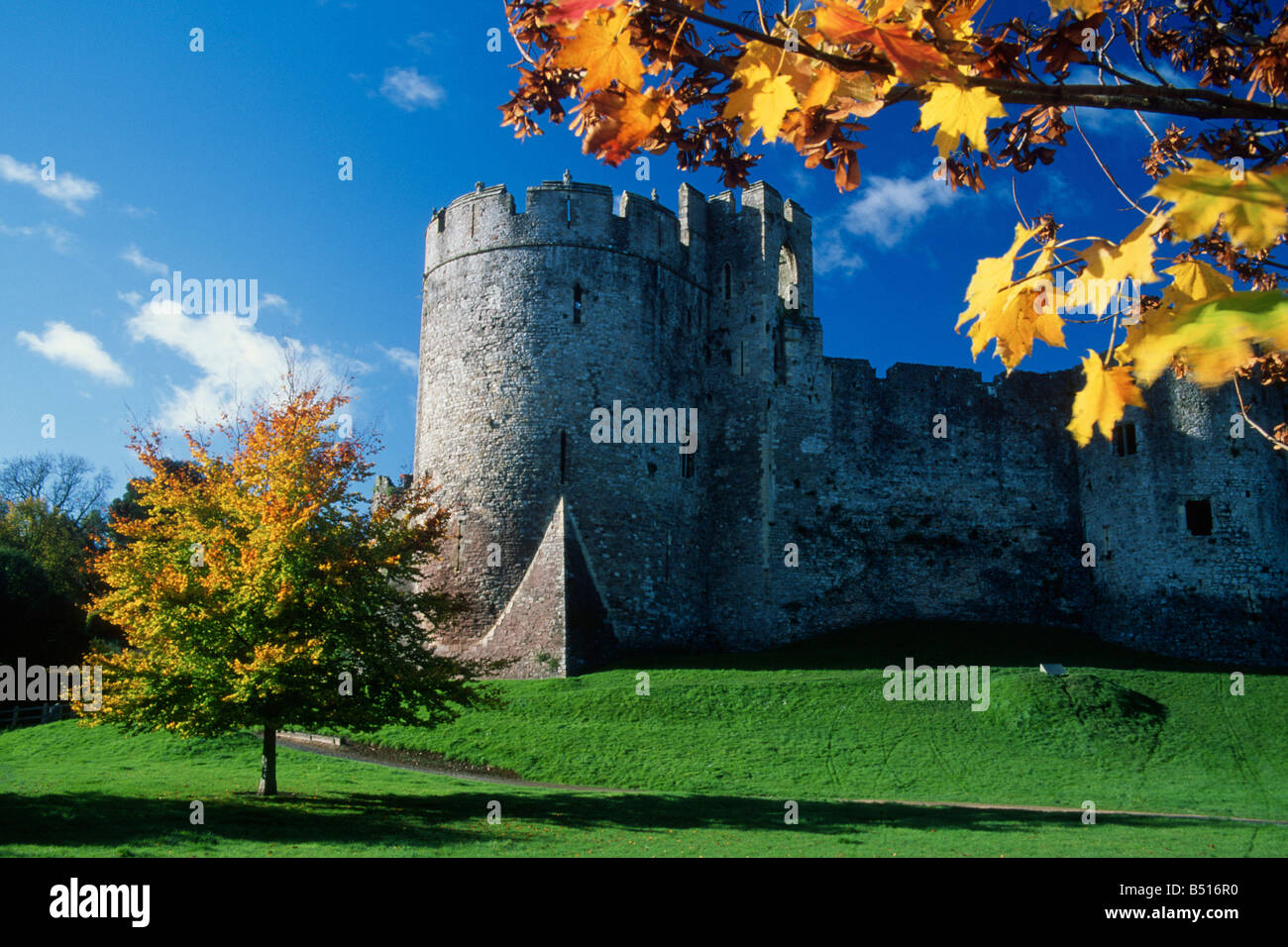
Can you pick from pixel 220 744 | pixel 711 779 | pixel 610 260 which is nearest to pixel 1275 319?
pixel 711 779

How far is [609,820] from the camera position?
45.4 feet

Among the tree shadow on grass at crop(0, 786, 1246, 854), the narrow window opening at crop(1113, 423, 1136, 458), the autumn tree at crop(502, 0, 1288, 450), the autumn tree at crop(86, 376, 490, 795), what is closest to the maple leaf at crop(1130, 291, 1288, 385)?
the autumn tree at crop(502, 0, 1288, 450)

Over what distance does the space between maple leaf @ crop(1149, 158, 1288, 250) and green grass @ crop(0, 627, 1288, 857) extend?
10228 mm

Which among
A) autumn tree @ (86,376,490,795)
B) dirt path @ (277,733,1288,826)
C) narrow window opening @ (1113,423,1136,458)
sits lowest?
dirt path @ (277,733,1288,826)

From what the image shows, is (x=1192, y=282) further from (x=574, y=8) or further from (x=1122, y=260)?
(x=574, y=8)

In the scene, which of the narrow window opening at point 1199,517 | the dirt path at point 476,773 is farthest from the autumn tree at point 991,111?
the narrow window opening at point 1199,517

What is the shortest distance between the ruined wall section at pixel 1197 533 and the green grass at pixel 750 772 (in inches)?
101

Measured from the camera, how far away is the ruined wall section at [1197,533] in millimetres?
27828

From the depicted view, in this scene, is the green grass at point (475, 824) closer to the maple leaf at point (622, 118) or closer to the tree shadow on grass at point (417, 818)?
the tree shadow on grass at point (417, 818)

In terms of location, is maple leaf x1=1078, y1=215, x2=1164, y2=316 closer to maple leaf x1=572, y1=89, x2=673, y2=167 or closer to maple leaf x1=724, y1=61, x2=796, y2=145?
maple leaf x1=724, y1=61, x2=796, y2=145

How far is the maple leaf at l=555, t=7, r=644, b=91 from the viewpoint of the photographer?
2170mm

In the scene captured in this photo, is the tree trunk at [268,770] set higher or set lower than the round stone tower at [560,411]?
lower

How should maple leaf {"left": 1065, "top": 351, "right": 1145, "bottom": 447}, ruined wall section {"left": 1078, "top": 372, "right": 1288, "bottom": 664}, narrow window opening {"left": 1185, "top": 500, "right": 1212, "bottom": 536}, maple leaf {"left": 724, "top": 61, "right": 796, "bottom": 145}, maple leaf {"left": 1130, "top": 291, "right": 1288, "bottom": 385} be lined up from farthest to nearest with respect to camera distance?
narrow window opening {"left": 1185, "top": 500, "right": 1212, "bottom": 536}, ruined wall section {"left": 1078, "top": 372, "right": 1288, "bottom": 664}, maple leaf {"left": 1065, "top": 351, "right": 1145, "bottom": 447}, maple leaf {"left": 724, "top": 61, "right": 796, "bottom": 145}, maple leaf {"left": 1130, "top": 291, "right": 1288, "bottom": 385}

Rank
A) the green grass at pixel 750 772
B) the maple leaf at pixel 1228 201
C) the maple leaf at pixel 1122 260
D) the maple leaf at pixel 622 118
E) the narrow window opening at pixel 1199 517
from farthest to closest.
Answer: the narrow window opening at pixel 1199 517, the green grass at pixel 750 772, the maple leaf at pixel 622 118, the maple leaf at pixel 1122 260, the maple leaf at pixel 1228 201
